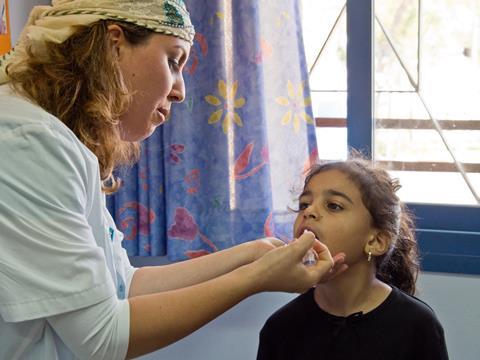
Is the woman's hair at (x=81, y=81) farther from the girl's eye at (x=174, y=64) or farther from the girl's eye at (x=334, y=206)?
the girl's eye at (x=334, y=206)

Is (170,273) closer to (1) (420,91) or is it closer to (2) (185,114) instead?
(2) (185,114)

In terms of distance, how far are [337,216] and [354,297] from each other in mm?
188

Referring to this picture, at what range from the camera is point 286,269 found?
1.26m

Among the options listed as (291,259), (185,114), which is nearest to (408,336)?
(291,259)

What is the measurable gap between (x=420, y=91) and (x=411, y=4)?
0.91 ft

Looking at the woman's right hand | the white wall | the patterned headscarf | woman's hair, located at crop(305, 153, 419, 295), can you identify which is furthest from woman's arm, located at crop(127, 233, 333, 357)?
the white wall

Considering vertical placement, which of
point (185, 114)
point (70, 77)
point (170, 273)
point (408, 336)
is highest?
point (70, 77)

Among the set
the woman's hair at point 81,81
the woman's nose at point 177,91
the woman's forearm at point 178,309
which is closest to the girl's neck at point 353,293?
the woman's forearm at point 178,309

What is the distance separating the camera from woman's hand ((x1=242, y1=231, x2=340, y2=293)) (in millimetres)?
1245

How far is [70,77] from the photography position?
1264 mm

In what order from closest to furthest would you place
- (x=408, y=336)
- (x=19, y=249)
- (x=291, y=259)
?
1. (x=19, y=249)
2. (x=291, y=259)
3. (x=408, y=336)

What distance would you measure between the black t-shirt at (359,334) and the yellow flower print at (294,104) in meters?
0.71

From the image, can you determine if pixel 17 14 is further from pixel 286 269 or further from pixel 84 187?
pixel 286 269

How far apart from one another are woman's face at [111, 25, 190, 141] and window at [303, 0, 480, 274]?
1.05 meters
